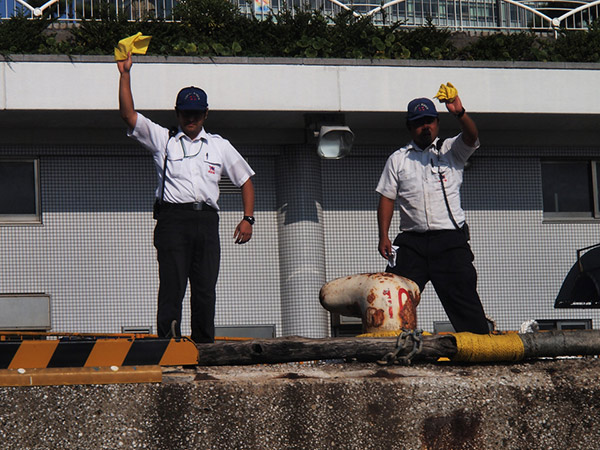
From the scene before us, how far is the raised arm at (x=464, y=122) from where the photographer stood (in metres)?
5.84

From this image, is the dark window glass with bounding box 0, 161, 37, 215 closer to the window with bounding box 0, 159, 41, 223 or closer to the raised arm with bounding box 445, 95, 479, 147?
the window with bounding box 0, 159, 41, 223

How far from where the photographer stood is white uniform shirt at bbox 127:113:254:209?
18.8 ft

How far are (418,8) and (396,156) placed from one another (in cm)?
595

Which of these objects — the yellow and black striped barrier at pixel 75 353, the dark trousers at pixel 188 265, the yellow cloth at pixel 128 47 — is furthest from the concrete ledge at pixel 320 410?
the yellow cloth at pixel 128 47

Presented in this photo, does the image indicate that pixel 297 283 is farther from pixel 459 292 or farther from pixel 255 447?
pixel 255 447

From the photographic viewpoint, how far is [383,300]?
18.9 ft

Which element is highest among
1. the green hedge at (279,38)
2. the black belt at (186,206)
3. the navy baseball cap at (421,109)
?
the green hedge at (279,38)

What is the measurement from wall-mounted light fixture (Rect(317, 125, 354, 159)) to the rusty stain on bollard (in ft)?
16.3

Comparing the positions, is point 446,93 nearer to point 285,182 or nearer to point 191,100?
point 191,100

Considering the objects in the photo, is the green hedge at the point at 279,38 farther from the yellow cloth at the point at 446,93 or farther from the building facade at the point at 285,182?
the yellow cloth at the point at 446,93

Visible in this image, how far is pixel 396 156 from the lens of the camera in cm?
647

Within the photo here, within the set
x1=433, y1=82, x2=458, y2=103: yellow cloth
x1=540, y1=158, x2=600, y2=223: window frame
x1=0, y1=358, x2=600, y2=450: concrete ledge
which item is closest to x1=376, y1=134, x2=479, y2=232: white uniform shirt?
x1=433, y1=82, x2=458, y2=103: yellow cloth

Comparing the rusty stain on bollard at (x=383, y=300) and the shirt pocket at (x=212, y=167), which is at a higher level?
the shirt pocket at (x=212, y=167)

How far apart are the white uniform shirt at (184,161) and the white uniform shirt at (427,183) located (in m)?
1.24
